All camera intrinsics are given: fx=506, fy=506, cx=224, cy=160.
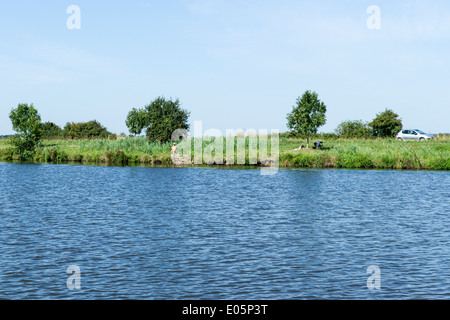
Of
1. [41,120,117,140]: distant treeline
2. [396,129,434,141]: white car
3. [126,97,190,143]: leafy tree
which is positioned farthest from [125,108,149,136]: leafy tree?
[396,129,434,141]: white car

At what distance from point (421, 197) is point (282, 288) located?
22.6 meters

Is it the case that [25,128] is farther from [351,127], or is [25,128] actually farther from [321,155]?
[351,127]

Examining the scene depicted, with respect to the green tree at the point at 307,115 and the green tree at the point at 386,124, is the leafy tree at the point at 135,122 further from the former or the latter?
the green tree at the point at 386,124

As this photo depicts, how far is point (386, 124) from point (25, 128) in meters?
65.4

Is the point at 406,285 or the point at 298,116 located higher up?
the point at 298,116

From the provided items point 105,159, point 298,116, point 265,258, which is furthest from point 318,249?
point 105,159

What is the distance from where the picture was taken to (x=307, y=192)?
35656 mm

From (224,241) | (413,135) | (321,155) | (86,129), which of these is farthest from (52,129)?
(224,241)

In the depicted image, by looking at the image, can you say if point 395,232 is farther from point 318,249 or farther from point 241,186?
point 241,186

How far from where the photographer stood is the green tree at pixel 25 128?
71875 millimetres

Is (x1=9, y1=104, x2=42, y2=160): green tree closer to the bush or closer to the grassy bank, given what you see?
the grassy bank

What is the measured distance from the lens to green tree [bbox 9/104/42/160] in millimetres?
71875

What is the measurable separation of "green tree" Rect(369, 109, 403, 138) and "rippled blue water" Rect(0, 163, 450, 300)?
62537 millimetres

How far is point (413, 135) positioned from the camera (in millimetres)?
79375
